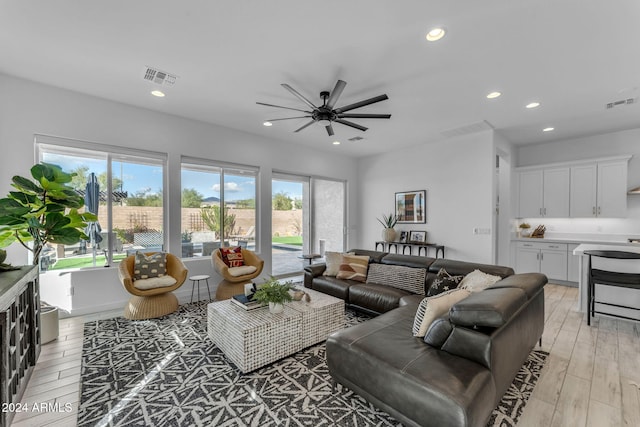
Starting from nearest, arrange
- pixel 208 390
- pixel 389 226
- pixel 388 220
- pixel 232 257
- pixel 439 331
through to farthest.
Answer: pixel 439 331
pixel 208 390
pixel 232 257
pixel 389 226
pixel 388 220

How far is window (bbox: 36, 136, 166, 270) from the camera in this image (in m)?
3.67

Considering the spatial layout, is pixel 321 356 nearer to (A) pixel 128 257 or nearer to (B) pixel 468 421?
(B) pixel 468 421

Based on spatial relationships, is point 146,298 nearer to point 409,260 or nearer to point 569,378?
point 409,260

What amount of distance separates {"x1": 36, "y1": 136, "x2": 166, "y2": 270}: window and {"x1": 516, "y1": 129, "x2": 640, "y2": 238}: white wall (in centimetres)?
752

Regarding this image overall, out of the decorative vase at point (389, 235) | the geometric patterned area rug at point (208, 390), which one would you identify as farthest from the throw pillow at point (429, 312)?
the decorative vase at point (389, 235)

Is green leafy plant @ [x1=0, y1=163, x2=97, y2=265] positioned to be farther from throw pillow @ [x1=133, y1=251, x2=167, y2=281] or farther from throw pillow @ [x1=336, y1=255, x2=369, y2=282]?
throw pillow @ [x1=336, y1=255, x2=369, y2=282]

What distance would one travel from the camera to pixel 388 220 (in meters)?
6.46

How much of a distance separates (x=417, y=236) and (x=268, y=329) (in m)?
4.40

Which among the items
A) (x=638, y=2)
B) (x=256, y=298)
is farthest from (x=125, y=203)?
(x=638, y=2)

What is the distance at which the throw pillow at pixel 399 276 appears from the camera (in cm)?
348

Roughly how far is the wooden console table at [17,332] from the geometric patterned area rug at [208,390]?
0.38 meters

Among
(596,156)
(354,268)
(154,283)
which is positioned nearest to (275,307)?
(354,268)

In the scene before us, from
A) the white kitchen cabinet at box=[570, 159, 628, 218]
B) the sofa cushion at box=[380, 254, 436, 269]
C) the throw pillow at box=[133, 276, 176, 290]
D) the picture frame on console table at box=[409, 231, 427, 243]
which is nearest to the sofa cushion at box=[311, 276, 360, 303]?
the sofa cushion at box=[380, 254, 436, 269]

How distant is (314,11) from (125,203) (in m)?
3.80
